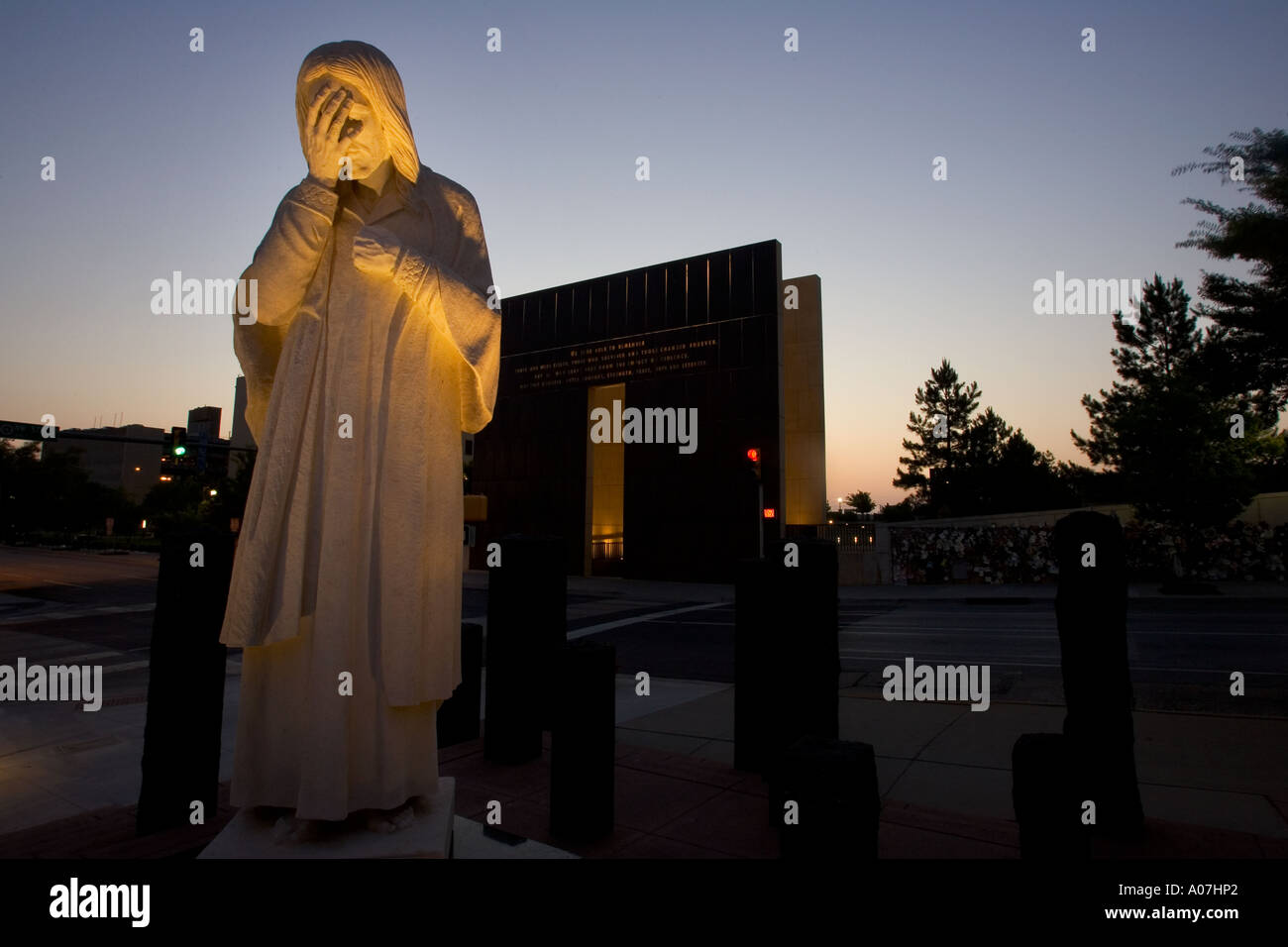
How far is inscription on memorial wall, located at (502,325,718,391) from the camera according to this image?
78.0 feet

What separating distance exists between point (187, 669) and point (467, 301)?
2.55 meters

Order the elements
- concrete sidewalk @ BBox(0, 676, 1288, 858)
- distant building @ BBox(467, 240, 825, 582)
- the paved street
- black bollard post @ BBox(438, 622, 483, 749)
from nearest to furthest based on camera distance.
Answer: concrete sidewalk @ BBox(0, 676, 1288, 858), the paved street, black bollard post @ BBox(438, 622, 483, 749), distant building @ BBox(467, 240, 825, 582)

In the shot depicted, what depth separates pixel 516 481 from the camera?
88.8 ft

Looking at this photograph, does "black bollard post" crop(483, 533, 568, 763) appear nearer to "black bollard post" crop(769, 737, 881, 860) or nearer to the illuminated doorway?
"black bollard post" crop(769, 737, 881, 860)

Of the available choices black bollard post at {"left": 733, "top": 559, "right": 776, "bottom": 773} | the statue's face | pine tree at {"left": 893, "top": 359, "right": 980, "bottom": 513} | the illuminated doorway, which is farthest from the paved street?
pine tree at {"left": 893, "top": 359, "right": 980, "bottom": 513}

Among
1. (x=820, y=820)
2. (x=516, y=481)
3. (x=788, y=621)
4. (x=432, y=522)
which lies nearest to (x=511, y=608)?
(x=788, y=621)

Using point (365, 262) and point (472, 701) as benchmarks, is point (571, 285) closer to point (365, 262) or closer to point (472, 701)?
point (472, 701)

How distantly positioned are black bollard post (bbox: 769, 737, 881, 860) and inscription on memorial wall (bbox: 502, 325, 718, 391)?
22.2 metres

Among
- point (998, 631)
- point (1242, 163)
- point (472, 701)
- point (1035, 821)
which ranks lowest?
point (998, 631)

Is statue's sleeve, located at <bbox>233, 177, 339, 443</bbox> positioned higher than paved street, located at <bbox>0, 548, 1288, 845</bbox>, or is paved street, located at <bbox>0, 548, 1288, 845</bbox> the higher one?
statue's sleeve, located at <bbox>233, 177, 339, 443</bbox>

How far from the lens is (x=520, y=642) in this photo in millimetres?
4398

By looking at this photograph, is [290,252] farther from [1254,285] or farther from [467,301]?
[1254,285]
